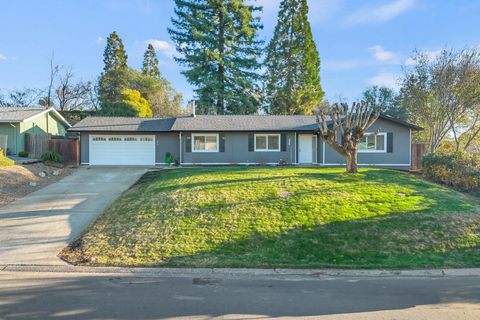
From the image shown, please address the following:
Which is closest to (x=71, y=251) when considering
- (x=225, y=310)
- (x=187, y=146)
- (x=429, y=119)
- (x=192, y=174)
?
(x=225, y=310)

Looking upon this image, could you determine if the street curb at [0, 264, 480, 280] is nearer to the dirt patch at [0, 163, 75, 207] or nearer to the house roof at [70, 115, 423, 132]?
the dirt patch at [0, 163, 75, 207]

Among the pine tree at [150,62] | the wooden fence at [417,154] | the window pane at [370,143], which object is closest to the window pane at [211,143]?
the window pane at [370,143]

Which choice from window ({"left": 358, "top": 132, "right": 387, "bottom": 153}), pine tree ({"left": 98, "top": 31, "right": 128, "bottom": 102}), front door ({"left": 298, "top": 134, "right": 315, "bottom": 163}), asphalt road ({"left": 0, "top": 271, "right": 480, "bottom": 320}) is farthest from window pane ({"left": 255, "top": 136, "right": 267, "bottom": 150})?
pine tree ({"left": 98, "top": 31, "right": 128, "bottom": 102})

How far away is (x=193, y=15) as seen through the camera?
35.5m

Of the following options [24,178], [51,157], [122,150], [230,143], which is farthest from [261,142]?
[24,178]

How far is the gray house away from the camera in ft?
71.7

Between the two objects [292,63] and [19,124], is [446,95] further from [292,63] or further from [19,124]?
[19,124]

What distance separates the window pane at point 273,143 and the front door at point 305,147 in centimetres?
146

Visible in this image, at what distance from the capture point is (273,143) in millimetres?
22938

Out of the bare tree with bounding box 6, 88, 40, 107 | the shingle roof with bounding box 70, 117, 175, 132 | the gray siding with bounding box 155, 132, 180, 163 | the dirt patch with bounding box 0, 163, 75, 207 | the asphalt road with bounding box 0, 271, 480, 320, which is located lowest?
the asphalt road with bounding box 0, 271, 480, 320

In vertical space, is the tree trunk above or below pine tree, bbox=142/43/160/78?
below

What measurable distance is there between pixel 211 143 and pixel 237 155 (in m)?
1.87

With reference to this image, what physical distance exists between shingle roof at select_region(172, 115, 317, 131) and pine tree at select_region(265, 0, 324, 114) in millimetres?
13401

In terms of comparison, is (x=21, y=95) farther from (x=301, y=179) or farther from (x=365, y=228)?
(x=365, y=228)
